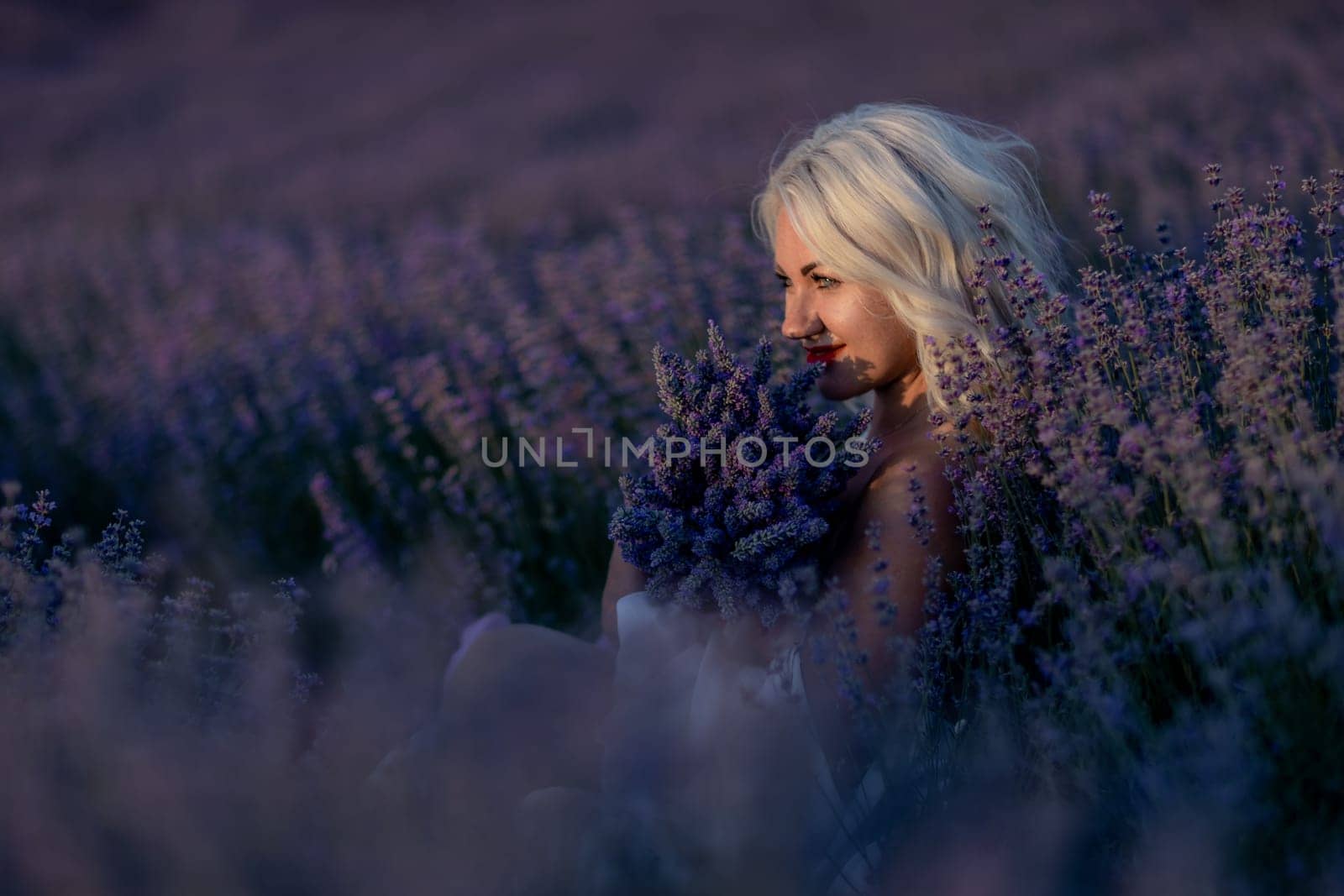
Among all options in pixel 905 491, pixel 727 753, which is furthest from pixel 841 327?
pixel 727 753

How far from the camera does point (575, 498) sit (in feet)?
11.9

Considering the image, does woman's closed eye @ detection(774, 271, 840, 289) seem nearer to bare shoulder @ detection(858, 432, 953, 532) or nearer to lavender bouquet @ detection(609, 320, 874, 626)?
lavender bouquet @ detection(609, 320, 874, 626)

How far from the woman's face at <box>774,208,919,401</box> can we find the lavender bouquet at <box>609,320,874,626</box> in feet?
1.11

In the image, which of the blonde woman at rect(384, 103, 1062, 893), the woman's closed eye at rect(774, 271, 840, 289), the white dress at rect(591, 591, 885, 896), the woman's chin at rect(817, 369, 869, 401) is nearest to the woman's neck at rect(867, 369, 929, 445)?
the blonde woman at rect(384, 103, 1062, 893)

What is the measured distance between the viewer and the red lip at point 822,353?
265 cm

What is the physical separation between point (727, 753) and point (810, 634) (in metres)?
0.71

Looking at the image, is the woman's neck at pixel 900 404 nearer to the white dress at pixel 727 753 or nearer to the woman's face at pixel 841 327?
the woman's face at pixel 841 327

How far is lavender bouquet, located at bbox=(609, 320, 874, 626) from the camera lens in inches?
79.9

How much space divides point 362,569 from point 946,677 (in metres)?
1.79

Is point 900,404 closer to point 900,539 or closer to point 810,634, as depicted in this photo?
point 900,539

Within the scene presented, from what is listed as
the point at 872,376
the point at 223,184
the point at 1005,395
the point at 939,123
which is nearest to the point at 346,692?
the point at 1005,395

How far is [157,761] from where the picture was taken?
3.38 feet

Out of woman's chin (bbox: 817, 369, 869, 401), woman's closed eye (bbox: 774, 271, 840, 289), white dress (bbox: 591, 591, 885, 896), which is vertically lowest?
white dress (bbox: 591, 591, 885, 896)

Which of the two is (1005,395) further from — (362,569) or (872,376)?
(362,569)
